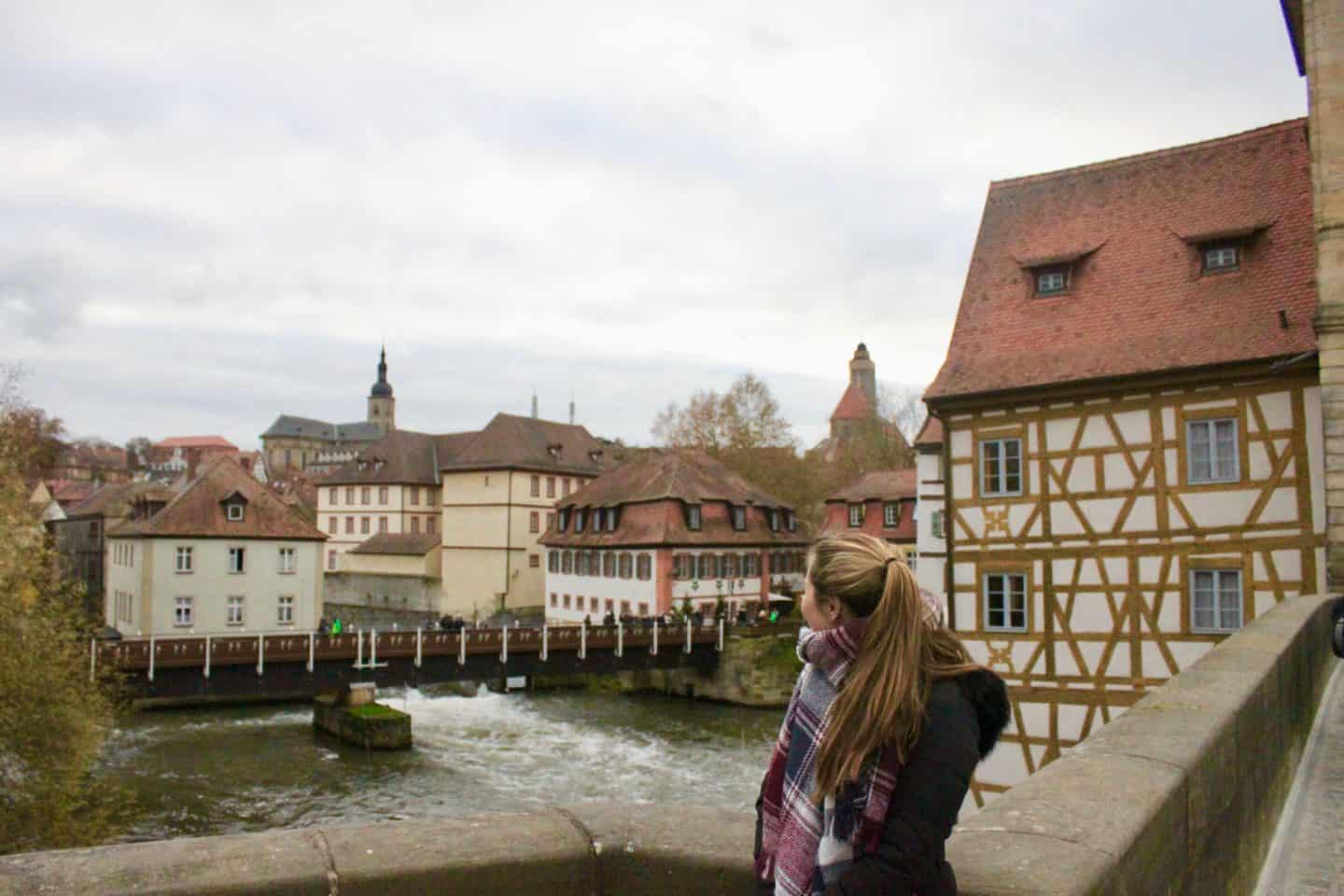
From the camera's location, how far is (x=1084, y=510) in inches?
676

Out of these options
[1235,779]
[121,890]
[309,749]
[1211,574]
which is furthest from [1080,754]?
[309,749]

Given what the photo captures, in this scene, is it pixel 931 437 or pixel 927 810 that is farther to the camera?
pixel 931 437

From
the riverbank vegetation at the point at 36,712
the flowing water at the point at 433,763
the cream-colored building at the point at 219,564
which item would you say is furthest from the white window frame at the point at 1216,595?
the cream-colored building at the point at 219,564

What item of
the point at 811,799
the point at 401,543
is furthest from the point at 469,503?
the point at 811,799

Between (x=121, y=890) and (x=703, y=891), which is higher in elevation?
(x=121, y=890)

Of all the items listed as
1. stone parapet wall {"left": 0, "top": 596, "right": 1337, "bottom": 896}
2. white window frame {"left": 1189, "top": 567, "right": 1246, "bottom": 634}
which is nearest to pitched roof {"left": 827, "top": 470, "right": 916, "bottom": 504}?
white window frame {"left": 1189, "top": 567, "right": 1246, "bottom": 634}

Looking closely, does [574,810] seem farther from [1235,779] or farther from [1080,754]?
[1235,779]

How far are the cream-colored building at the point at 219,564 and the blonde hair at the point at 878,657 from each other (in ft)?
128

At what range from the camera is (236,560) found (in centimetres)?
3881

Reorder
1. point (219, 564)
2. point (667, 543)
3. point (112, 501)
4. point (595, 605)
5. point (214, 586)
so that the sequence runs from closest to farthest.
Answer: point (214, 586), point (219, 564), point (667, 543), point (595, 605), point (112, 501)

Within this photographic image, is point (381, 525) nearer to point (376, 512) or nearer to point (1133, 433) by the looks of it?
point (376, 512)

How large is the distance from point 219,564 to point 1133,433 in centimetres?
3239

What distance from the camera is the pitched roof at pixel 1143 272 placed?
53.5 feet

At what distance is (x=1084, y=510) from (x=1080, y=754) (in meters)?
14.7
